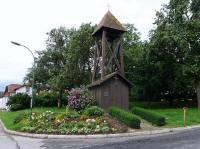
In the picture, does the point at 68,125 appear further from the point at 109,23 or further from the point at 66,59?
the point at 66,59

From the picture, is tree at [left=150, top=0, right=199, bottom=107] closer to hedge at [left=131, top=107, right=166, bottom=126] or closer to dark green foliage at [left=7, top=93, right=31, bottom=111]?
hedge at [left=131, top=107, right=166, bottom=126]

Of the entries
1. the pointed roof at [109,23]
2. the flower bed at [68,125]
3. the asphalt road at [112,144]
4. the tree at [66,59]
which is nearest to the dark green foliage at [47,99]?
the tree at [66,59]

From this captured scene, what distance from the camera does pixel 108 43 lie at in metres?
32.2

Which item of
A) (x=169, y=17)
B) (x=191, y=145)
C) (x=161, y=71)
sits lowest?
(x=191, y=145)

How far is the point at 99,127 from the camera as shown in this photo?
19.1 m

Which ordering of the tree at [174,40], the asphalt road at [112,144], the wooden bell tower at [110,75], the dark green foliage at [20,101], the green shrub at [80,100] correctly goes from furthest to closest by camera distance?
the dark green foliage at [20,101] < the tree at [174,40] < the wooden bell tower at [110,75] < the green shrub at [80,100] < the asphalt road at [112,144]

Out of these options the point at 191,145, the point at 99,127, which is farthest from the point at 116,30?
the point at 191,145

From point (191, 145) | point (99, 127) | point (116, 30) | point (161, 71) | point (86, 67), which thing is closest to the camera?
point (191, 145)

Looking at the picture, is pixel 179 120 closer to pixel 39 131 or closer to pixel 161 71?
pixel 39 131

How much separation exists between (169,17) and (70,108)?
16167 mm

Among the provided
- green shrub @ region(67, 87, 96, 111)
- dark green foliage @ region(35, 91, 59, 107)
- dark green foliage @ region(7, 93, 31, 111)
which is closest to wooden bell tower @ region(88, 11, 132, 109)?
green shrub @ region(67, 87, 96, 111)

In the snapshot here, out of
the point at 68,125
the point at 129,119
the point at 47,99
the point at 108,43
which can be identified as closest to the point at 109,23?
the point at 108,43

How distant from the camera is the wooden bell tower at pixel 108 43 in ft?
97.8

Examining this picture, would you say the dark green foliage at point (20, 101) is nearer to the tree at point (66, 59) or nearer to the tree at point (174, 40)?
the tree at point (66, 59)
